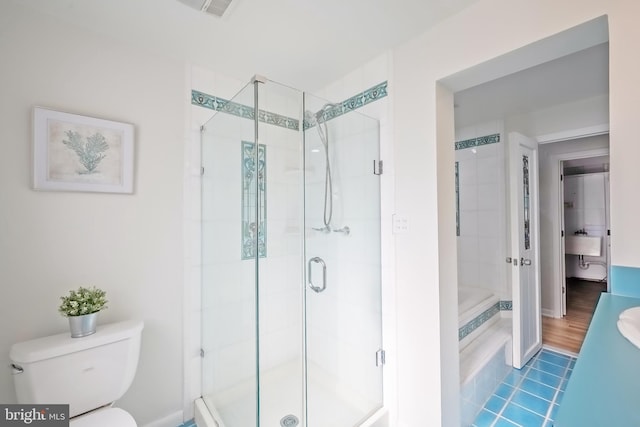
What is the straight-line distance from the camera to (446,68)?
1.49 metres

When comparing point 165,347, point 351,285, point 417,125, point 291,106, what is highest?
point 291,106

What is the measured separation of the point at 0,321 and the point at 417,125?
236cm

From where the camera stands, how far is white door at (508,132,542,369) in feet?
8.04

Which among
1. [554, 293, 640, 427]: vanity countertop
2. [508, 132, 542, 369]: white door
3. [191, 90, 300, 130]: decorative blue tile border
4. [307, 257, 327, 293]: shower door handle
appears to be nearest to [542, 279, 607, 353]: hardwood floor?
[508, 132, 542, 369]: white door

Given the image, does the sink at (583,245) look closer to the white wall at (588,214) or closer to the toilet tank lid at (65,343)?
the white wall at (588,214)

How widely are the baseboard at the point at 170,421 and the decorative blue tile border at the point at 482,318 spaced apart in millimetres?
2158

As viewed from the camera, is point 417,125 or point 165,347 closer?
point 417,125

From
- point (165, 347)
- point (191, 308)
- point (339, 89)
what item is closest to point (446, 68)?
point (339, 89)

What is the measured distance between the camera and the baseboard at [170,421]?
1.70m

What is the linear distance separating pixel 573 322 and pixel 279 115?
13.9ft

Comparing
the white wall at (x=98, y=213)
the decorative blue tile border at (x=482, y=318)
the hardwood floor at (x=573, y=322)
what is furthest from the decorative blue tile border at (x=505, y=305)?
the white wall at (x=98, y=213)

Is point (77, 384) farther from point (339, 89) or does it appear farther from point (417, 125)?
point (339, 89)

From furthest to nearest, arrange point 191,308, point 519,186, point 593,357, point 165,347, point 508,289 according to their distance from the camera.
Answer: point 508,289
point 519,186
point 191,308
point 165,347
point 593,357

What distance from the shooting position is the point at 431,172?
61.2 inches
